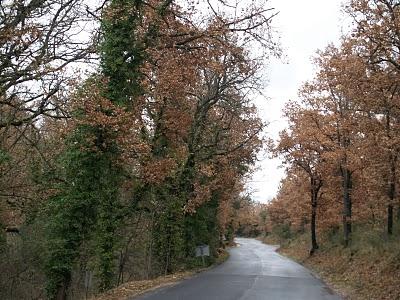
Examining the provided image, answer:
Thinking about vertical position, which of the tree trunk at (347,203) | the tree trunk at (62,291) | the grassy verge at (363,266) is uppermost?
the tree trunk at (347,203)

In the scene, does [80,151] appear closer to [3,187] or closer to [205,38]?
[3,187]

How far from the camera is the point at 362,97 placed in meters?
18.1

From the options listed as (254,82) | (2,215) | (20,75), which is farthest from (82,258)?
(254,82)

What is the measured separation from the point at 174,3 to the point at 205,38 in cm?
161

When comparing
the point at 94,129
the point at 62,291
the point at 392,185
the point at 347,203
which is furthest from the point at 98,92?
the point at 347,203

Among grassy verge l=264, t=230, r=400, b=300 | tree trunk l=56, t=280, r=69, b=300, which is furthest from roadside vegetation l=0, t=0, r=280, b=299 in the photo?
grassy verge l=264, t=230, r=400, b=300

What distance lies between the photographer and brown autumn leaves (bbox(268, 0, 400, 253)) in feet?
53.2

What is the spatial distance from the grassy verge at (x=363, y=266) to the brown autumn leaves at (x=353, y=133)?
55.1 inches

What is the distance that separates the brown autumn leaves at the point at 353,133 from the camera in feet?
53.2

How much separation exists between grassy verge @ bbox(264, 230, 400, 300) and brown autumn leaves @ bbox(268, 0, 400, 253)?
1.40 metres

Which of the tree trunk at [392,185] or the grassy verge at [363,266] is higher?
the tree trunk at [392,185]

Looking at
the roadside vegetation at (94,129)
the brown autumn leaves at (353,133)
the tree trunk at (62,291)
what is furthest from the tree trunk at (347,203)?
the tree trunk at (62,291)

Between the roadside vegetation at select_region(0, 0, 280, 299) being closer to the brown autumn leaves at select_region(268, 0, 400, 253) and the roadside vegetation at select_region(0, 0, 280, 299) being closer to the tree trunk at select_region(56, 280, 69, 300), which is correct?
the tree trunk at select_region(56, 280, 69, 300)

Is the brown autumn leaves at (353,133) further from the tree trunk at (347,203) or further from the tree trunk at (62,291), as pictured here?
the tree trunk at (62,291)
